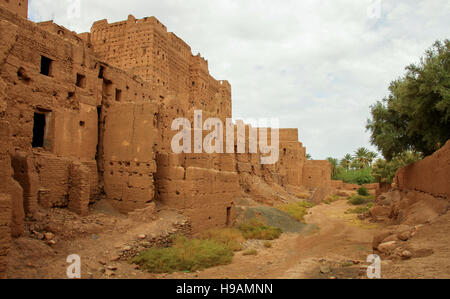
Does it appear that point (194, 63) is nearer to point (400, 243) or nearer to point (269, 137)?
point (269, 137)

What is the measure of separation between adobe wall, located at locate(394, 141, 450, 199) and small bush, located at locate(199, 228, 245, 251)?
7.65 m

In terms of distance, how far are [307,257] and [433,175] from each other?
6254 millimetres

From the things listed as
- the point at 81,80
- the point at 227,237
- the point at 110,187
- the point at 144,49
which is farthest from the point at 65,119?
the point at 144,49

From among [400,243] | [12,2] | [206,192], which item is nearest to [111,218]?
[206,192]

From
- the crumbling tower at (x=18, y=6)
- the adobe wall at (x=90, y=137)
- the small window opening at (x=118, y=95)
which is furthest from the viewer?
the crumbling tower at (x=18, y=6)

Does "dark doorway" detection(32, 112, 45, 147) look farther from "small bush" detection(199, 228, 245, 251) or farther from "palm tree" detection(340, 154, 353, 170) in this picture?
"palm tree" detection(340, 154, 353, 170)

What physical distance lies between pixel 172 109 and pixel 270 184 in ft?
49.9

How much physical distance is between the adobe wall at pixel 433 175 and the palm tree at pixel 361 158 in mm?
48950

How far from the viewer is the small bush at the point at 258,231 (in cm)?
1473

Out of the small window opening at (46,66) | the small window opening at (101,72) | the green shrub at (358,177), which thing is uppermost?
the small window opening at (101,72)

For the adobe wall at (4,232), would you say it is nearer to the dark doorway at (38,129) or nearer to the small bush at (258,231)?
the dark doorway at (38,129)

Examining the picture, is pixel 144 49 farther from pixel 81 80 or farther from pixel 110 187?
pixel 110 187

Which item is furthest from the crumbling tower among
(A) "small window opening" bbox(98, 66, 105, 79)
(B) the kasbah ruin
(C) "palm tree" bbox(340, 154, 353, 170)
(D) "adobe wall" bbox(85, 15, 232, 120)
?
→ (C) "palm tree" bbox(340, 154, 353, 170)

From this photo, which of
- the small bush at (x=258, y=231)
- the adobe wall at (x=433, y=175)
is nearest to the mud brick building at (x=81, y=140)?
the small bush at (x=258, y=231)
